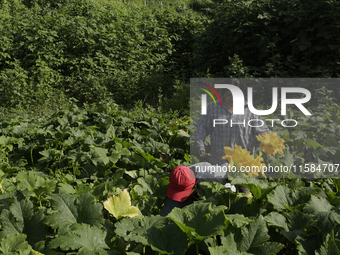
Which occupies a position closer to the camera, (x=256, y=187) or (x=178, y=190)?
(x=256, y=187)

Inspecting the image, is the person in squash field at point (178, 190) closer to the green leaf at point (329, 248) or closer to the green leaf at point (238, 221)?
the green leaf at point (238, 221)

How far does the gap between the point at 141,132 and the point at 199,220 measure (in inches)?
113

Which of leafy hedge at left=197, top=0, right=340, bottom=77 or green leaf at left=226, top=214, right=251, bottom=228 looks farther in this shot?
leafy hedge at left=197, top=0, right=340, bottom=77

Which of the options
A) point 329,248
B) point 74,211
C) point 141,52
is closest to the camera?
point 329,248

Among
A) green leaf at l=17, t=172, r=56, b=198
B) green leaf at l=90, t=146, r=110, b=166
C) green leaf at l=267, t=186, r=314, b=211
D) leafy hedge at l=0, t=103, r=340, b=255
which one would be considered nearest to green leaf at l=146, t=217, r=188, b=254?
leafy hedge at l=0, t=103, r=340, b=255

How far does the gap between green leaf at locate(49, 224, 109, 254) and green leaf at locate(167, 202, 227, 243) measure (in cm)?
34

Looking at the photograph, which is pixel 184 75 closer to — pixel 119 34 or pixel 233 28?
pixel 233 28

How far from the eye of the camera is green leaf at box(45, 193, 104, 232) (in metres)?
1.50

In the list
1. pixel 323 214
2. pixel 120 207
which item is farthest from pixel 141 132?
pixel 323 214

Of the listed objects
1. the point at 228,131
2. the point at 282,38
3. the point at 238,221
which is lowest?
the point at 238,221

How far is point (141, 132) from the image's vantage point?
4227mm

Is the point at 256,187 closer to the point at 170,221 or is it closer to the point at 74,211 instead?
the point at 170,221

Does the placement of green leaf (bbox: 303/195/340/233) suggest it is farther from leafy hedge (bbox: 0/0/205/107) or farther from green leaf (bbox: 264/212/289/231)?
leafy hedge (bbox: 0/0/205/107)

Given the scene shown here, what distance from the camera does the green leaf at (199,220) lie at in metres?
1.34
